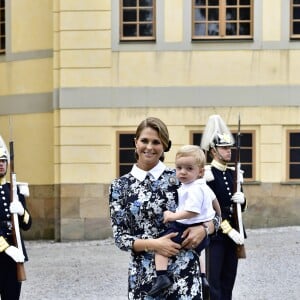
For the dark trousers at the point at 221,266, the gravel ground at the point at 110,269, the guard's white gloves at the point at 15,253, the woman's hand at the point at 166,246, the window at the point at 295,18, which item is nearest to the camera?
the woman's hand at the point at 166,246

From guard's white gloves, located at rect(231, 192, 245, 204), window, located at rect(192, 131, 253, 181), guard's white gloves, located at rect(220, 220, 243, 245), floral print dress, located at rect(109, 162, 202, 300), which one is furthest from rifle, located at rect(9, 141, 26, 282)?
window, located at rect(192, 131, 253, 181)

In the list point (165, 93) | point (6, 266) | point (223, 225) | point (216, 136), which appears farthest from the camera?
point (165, 93)

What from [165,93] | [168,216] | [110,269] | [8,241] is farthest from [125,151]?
[168,216]

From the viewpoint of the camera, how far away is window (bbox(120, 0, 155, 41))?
15.0 metres

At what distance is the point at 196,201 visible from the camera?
4.38m

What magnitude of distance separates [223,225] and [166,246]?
9.18 ft

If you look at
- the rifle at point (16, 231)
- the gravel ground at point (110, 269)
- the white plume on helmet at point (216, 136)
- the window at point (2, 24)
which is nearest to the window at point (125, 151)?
the gravel ground at point (110, 269)

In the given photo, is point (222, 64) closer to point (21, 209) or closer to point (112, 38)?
point (112, 38)

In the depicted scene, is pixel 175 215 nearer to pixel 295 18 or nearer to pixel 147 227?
pixel 147 227

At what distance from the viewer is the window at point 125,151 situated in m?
14.9

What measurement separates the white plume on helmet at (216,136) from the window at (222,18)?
7.71 m

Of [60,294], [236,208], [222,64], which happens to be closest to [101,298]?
[60,294]

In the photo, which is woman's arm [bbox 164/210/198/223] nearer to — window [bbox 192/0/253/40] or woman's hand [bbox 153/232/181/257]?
woman's hand [bbox 153/232/181/257]

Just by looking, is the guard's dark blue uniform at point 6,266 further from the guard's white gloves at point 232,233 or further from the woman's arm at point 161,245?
the woman's arm at point 161,245
